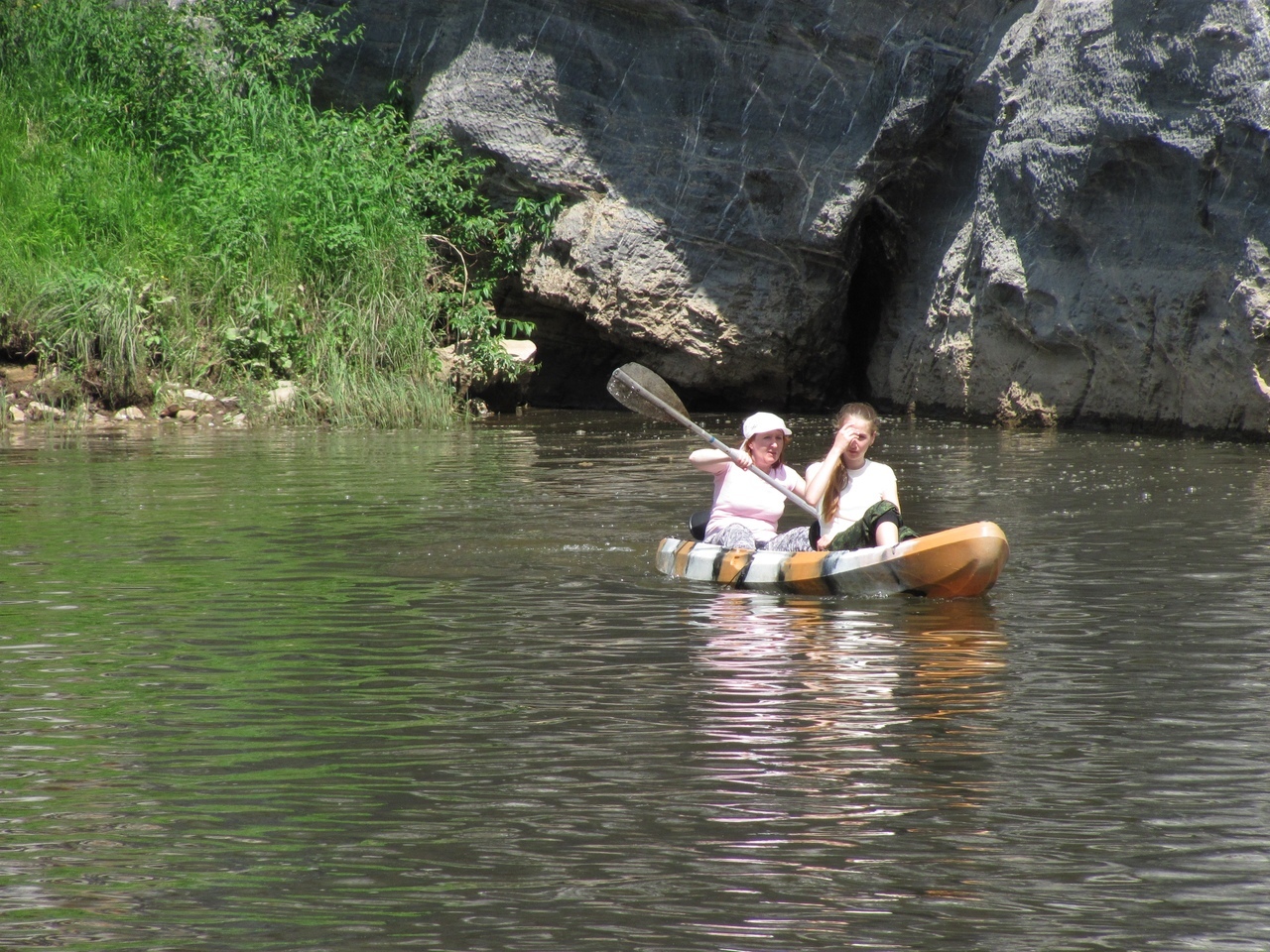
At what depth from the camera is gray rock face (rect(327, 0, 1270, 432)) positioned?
13.3 meters

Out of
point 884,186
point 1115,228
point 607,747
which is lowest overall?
point 607,747

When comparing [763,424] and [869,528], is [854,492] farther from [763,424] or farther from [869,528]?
[763,424]

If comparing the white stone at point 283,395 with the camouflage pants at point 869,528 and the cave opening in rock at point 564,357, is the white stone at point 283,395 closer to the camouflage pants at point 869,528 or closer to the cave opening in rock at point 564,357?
the cave opening in rock at point 564,357

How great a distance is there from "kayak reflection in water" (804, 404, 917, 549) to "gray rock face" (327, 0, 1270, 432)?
6.61m

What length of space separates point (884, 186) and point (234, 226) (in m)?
6.69

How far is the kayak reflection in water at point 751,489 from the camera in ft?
26.0

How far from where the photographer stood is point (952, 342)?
1580 centimetres

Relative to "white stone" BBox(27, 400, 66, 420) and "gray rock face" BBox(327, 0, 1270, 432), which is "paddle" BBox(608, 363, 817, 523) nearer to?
"gray rock face" BBox(327, 0, 1270, 432)

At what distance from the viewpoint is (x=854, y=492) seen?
748 centimetres

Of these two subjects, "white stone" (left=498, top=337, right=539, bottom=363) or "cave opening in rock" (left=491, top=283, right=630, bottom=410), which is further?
"cave opening in rock" (left=491, top=283, right=630, bottom=410)

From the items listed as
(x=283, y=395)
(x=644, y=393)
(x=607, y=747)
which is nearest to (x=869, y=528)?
Answer: (x=644, y=393)

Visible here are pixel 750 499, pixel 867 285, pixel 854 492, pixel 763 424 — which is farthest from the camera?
pixel 867 285

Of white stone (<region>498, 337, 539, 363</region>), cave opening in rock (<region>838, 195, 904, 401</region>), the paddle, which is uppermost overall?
cave opening in rock (<region>838, 195, 904, 401</region>)

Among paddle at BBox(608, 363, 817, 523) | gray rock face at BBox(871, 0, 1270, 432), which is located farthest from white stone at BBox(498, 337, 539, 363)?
paddle at BBox(608, 363, 817, 523)
